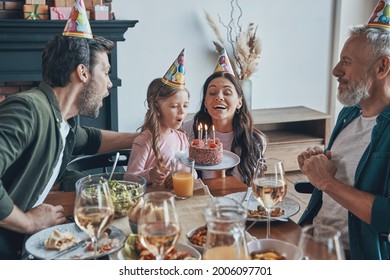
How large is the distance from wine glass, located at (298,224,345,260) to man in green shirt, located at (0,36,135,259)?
34.7 inches

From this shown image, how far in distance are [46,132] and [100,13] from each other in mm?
A: 2261

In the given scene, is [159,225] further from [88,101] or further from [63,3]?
[63,3]

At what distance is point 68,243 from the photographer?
140 centimetres

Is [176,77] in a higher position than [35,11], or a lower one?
lower

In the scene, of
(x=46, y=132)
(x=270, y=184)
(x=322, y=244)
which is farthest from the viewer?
Result: (x=46, y=132)

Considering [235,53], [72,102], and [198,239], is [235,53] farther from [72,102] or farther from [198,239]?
[198,239]

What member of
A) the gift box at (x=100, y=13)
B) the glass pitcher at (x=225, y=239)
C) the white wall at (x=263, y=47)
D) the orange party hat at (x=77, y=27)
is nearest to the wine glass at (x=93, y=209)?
the glass pitcher at (x=225, y=239)

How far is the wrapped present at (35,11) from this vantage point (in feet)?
12.0

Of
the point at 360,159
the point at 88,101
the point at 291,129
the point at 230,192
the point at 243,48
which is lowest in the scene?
the point at 291,129

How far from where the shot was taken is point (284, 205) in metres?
1.70

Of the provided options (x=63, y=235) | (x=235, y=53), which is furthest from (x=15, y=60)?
(x=63, y=235)

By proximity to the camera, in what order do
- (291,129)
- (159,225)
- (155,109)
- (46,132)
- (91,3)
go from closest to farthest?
(159,225), (46,132), (155,109), (91,3), (291,129)

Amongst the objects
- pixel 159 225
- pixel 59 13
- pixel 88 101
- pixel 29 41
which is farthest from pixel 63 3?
pixel 159 225

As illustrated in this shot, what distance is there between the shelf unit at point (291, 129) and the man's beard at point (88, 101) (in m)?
2.33
